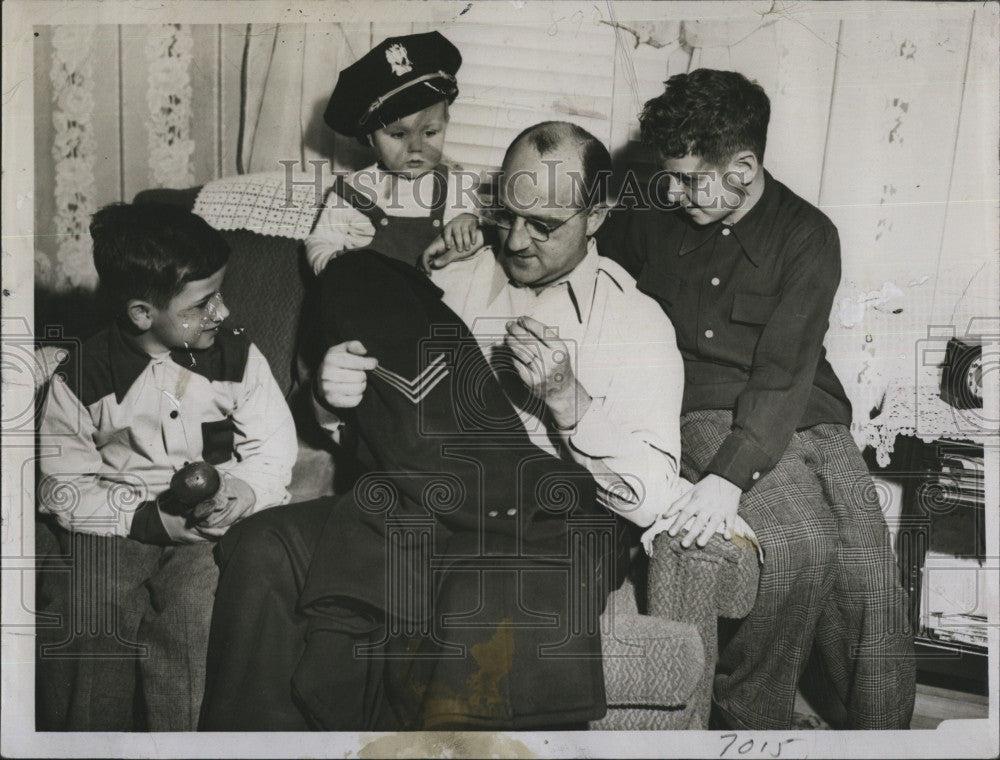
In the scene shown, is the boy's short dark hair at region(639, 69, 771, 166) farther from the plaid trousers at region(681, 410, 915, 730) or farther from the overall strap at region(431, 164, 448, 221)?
the plaid trousers at region(681, 410, 915, 730)

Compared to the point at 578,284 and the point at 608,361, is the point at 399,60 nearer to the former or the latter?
the point at 578,284

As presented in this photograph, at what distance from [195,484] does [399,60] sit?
1173 millimetres

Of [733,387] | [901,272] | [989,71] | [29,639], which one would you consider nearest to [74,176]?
[29,639]

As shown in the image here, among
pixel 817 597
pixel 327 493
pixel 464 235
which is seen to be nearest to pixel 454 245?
pixel 464 235

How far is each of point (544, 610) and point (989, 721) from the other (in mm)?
1186

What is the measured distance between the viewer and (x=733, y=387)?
6.86 feet

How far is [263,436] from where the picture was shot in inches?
83.4

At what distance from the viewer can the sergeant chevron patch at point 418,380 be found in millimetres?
2098

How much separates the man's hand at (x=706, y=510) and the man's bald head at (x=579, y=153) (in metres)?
0.75

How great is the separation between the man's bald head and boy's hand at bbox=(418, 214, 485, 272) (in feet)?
0.61

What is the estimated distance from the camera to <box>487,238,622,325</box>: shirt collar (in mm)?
2129

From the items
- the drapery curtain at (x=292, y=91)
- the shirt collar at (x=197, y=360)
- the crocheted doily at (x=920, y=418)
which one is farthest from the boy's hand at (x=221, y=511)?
the crocheted doily at (x=920, y=418)

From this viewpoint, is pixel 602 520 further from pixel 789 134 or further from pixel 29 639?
pixel 29 639

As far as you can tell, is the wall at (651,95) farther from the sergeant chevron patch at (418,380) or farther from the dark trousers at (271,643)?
the dark trousers at (271,643)
